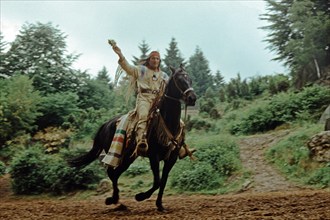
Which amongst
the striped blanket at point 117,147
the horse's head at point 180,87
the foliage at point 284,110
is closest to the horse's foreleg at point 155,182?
the striped blanket at point 117,147

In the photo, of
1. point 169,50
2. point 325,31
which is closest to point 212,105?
point 325,31

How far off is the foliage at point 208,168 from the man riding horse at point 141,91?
5.53m

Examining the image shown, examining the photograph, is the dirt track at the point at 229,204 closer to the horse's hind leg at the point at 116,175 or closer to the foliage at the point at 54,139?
the horse's hind leg at the point at 116,175

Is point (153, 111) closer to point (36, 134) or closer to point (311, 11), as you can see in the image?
point (36, 134)

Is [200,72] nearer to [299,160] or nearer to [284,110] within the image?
[284,110]

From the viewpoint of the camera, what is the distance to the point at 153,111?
645 cm

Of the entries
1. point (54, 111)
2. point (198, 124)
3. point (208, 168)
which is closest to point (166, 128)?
point (208, 168)

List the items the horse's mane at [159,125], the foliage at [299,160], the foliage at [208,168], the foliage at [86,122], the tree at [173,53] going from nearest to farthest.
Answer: the horse's mane at [159,125] → the foliage at [299,160] → the foliage at [208,168] → the foliage at [86,122] → the tree at [173,53]

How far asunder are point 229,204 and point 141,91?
96.7 inches

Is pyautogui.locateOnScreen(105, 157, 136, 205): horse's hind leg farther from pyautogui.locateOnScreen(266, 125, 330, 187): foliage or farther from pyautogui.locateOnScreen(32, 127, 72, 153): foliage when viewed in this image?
pyautogui.locateOnScreen(32, 127, 72, 153): foliage

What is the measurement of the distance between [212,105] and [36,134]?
11.3m

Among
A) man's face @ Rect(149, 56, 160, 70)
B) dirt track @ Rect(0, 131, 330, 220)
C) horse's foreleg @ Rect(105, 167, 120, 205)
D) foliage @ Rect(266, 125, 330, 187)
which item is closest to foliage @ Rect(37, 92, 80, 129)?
dirt track @ Rect(0, 131, 330, 220)

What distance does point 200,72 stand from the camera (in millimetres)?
57594

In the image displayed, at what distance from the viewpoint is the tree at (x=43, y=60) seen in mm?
27906
